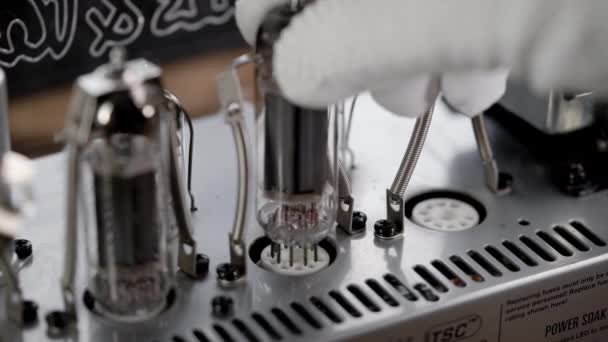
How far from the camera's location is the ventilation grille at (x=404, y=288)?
51 centimetres

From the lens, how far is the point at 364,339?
0.50 metres

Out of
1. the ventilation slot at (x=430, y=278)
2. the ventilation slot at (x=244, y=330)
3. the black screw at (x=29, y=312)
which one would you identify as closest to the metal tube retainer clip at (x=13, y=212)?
the black screw at (x=29, y=312)

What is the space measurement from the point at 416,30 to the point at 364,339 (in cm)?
17

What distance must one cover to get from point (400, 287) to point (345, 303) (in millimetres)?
34

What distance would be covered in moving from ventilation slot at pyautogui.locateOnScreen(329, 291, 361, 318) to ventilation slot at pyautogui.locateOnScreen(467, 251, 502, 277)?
0.28 ft

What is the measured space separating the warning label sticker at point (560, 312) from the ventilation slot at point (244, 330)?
0.14 metres

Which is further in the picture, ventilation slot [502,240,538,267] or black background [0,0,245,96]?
black background [0,0,245,96]

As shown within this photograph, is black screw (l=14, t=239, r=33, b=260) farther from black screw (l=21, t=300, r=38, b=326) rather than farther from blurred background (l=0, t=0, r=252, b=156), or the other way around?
blurred background (l=0, t=0, r=252, b=156)

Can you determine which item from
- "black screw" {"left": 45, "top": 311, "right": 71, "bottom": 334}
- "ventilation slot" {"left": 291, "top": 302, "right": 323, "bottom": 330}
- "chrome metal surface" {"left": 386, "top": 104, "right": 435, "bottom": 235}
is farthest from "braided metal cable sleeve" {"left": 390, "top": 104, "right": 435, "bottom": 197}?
"black screw" {"left": 45, "top": 311, "right": 71, "bottom": 334}

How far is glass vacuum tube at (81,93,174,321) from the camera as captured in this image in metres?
0.45

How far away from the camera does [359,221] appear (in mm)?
584

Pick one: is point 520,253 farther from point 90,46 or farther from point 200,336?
point 90,46

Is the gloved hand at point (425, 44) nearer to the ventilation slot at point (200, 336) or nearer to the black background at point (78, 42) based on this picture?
the ventilation slot at point (200, 336)

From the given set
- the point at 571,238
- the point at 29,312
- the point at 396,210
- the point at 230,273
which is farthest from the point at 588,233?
the point at 29,312
